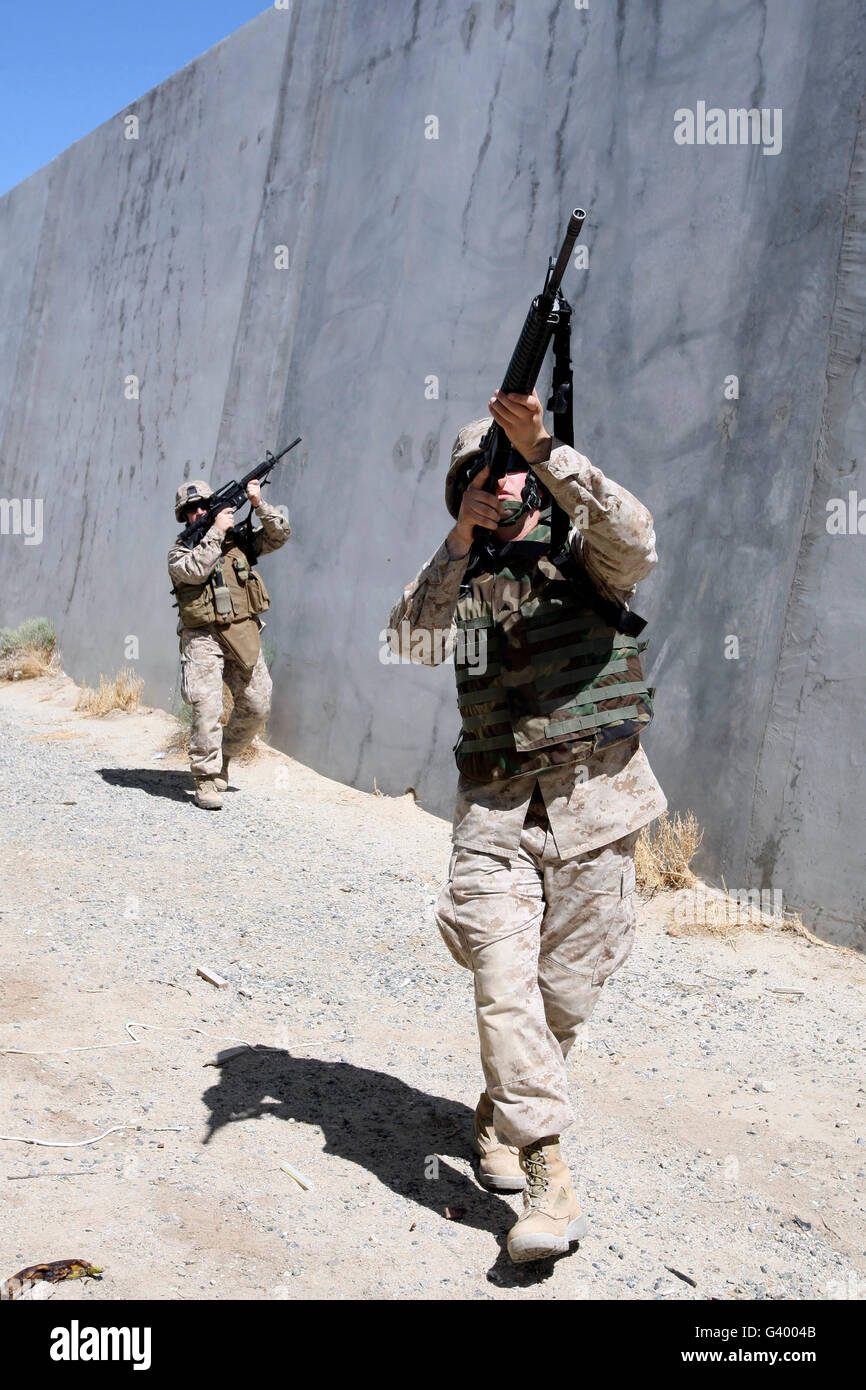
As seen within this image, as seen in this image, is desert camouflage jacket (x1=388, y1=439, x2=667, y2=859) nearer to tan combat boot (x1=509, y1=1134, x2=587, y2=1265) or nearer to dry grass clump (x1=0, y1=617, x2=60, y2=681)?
tan combat boot (x1=509, y1=1134, x2=587, y2=1265)

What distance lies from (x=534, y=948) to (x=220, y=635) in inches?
198

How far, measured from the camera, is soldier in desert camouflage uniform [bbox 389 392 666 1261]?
8.50ft

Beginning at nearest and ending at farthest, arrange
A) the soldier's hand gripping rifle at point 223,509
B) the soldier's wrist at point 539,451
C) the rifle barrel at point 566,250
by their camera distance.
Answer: the rifle barrel at point 566,250, the soldier's wrist at point 539,451, the soldier's hand gripping rifle at point 223,509

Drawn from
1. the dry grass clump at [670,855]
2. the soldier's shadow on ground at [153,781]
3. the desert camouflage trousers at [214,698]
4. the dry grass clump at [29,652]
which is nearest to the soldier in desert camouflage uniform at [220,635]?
the desert camouflage trousers at [214,698]

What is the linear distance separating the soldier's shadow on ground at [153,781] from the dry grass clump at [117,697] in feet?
7.22

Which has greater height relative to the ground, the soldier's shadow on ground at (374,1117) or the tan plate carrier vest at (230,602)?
the tan plate carrier vest at (230,602)

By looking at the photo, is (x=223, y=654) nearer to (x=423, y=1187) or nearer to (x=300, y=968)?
(x=300, y=968)

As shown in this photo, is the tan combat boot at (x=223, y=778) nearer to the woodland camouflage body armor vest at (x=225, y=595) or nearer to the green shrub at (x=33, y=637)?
the woodland camouflage body armor vest at (x=225, y=595)

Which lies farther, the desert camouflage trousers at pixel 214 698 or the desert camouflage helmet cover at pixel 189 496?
the desert camouflage helmet cover at pixel 189 496

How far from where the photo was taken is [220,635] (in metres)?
7.37

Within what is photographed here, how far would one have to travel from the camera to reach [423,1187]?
116 inches

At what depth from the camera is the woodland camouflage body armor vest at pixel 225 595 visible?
23.8 ft
